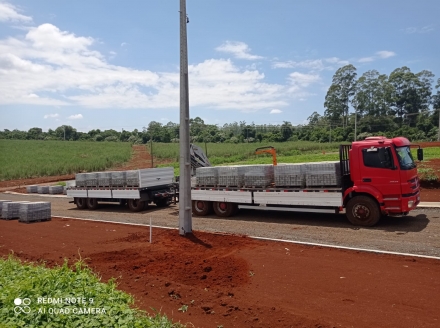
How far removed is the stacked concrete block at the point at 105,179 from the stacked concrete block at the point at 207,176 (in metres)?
5.79

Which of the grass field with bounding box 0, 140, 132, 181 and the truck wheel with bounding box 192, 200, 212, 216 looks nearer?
the truck wheel with bounding box 192, 200, 212, 216

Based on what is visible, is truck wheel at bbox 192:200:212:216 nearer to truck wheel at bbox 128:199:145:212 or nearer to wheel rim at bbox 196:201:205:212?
wheel rim at bbox 196:201:205:212

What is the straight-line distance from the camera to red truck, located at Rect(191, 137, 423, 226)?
1099 centimetres

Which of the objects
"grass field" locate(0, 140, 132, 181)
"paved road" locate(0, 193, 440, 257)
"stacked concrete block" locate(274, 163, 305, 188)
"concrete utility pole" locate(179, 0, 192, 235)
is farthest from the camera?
"grass field" locate(0, 140, 132, 181)

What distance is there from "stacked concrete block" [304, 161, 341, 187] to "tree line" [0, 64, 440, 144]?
216 ft

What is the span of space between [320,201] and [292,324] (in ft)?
23.7

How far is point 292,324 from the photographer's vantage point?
5215 mm

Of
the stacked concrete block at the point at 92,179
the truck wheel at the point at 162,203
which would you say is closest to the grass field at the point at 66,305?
the truck wheel at the point at 162,203

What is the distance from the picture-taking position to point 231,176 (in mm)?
14211

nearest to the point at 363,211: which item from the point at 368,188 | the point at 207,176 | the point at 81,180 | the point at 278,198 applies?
the point at 368,188

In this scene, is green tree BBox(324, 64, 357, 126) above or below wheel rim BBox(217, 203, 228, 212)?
above

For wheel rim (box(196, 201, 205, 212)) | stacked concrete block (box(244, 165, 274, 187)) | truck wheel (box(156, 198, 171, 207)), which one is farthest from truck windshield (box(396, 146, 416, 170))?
truck wheel (box(156, 198, 171, 207))

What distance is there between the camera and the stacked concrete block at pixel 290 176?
41.1ft

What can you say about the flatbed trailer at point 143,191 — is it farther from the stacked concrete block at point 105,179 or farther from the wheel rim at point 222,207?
the wheel rim at point 222,207
